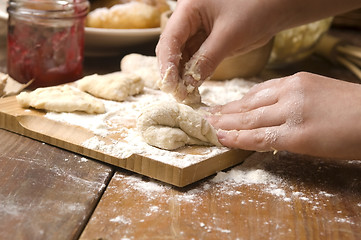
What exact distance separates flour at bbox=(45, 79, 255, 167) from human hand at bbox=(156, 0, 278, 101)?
0.08 meters

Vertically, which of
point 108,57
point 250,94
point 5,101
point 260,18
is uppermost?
point 260,18

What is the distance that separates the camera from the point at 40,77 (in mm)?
1701

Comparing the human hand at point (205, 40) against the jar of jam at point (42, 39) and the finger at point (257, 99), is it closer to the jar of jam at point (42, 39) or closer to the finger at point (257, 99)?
the finger at point (257, 99)

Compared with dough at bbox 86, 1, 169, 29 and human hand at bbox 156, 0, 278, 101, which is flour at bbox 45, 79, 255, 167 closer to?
human hand at bbox 156, 0, 278, 101

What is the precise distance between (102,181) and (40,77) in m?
0.67

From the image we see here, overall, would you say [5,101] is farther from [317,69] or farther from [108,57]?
[317,69]

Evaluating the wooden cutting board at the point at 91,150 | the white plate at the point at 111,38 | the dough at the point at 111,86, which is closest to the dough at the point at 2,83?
the wooden cutting board at the point at 91,150

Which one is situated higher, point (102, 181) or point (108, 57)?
point (102, 181)

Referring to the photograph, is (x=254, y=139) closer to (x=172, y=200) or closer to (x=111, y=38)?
(x=172, y=200)

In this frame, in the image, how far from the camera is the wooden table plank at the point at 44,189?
948mm

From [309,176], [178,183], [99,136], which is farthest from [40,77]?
[309,176]

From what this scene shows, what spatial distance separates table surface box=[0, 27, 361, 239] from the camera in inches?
38.2

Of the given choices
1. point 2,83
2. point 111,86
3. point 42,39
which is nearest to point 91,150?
point 111,86

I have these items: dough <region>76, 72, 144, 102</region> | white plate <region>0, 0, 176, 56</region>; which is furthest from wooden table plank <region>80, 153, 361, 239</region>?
white plate <region>0, 0, 176, 56</region>
